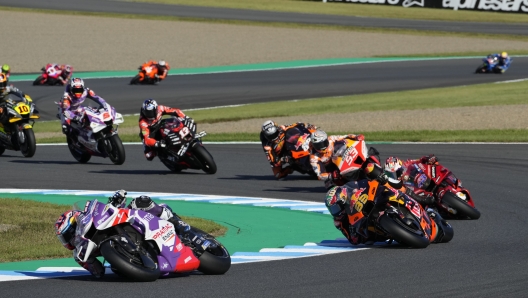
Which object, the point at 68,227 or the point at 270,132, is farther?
the point at 270,132

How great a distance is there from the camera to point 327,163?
13.6 metres

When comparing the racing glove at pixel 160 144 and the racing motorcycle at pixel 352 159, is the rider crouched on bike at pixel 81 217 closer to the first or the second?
the racing motorcycle at pixel 352 159

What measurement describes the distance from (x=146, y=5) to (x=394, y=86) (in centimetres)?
2948

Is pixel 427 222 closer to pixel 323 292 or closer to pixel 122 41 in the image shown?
pixel 323 292

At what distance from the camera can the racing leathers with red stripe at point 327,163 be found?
43.8 feet

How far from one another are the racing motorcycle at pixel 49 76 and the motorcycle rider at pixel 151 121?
1843 cm

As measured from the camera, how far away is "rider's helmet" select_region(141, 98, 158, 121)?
17.7 meters

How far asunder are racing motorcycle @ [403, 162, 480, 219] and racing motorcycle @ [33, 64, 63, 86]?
24688mm

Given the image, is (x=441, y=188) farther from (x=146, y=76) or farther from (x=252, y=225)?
(x=146, y=76)

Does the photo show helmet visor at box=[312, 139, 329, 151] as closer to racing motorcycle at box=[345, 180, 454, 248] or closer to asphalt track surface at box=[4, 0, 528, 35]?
racing motorcycle at box=[345, 180, 454, 248]

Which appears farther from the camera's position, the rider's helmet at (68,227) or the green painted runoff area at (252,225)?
the green painted runoff area at (252,225)

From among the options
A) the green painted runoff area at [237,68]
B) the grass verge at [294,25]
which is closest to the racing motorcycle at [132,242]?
the green painted runoff area at [237,68]

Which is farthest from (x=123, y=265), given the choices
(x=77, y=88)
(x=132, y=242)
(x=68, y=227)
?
(x=77, y=88)

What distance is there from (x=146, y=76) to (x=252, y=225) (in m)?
23.4
